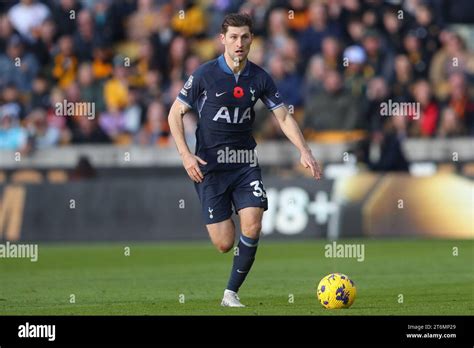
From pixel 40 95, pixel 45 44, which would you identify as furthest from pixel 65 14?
pixel 40 95

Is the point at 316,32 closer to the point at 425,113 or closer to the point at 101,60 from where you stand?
the point at 425,113

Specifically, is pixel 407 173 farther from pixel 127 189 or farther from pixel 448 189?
pixel 127 189

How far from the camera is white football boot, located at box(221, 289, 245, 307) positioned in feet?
44.9

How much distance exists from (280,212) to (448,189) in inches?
120

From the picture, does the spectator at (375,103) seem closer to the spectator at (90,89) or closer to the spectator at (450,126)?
the spectator at (450,126)

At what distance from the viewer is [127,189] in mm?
24812

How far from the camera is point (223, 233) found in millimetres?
14078

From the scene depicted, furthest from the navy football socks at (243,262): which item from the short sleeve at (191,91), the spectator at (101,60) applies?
the spectator at (101,60)

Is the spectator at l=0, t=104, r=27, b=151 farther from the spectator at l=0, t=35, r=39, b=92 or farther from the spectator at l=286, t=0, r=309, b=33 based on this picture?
the spectator at l=286, t=0, r=309, b=33

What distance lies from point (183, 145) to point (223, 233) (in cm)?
114

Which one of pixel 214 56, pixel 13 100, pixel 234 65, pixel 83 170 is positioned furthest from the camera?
pixel 214 56

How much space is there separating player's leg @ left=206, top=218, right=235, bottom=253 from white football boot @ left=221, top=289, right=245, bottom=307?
0.53 meters
